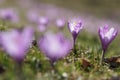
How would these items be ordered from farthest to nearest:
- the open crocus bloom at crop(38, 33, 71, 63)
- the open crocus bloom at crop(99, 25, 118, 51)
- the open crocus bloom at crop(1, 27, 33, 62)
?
1. the open crocus bloom at crop(99, 25, 118, 51)
2. the open crocus bloom at crop(38, 33, 71, 63)
3. the open crocus bloom at crop(1, 27, 33, 62)

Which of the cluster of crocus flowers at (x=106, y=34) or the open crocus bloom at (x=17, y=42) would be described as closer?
the open crocus bloom at (x=17, y=42)

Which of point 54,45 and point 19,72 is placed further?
point 19,72

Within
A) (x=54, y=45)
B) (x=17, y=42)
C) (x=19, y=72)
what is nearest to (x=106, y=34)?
(x=54, y=45)

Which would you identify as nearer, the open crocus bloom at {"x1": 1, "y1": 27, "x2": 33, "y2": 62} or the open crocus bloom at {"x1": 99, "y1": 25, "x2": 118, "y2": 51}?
the open crocus bloom at {"x1": 1, "y1": 27, "x2": 33, "y2": 62}

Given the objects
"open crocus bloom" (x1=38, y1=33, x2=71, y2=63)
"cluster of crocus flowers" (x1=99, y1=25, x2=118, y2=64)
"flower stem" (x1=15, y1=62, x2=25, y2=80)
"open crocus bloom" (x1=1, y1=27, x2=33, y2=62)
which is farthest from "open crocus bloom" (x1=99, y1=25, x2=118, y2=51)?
"open crocus bloom" (x1=1, y1=27, x2=33, y2=62)

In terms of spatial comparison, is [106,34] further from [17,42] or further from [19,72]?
[17,42]

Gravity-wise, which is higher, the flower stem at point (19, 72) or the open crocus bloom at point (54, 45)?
the open crocus bloom at point (54, 45)

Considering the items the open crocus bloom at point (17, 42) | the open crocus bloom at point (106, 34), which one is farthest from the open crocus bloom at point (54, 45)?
the open crocus bloom at point (106, 34)

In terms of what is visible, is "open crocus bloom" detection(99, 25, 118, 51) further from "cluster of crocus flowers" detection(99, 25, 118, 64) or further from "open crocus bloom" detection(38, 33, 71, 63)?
"open crocus bloom" detection(38, 33, 71, 63)

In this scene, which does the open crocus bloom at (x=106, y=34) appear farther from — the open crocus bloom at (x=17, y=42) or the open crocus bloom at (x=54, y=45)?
the open crocus bloom at (x=17, y=42)

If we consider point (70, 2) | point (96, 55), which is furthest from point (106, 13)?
point (96, 55)

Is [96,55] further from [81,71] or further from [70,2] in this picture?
[70,2]
